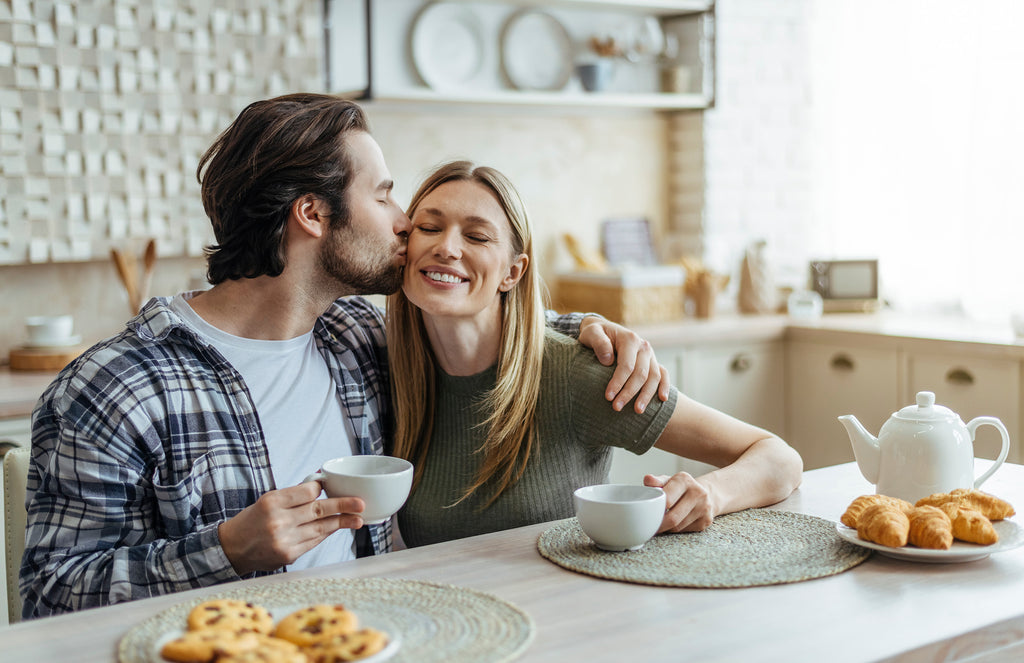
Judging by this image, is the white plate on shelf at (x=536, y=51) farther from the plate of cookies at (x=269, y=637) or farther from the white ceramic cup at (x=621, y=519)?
the plate of cookies at (x=269, y=637)

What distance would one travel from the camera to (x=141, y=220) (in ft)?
9.96

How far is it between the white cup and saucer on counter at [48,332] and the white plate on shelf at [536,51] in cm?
175

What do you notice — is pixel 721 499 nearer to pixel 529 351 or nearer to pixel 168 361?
pixel 529 351

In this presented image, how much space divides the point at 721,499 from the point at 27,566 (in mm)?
969

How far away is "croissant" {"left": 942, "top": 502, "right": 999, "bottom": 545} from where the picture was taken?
1.28 m

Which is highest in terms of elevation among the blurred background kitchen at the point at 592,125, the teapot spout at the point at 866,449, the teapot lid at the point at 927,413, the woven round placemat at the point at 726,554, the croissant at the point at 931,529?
the blurred background kitchen at the point at 592,125

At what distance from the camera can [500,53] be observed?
3686mm

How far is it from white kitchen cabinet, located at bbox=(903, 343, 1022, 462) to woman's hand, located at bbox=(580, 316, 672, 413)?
169 cm

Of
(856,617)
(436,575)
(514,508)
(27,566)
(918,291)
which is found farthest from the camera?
(918,291)

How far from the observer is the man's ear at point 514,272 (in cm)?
182

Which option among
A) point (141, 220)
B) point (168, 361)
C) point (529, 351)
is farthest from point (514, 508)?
point (141, 220)

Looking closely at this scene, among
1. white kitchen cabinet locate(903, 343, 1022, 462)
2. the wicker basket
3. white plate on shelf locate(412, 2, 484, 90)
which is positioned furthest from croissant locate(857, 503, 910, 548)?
white plate on shelf locate(412, 2, 484, 90)

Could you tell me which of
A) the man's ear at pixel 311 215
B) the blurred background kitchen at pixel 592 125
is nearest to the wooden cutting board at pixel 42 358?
the blurred background kitchen at pixel 592 125

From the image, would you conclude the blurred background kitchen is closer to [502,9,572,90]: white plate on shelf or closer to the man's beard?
[502,9,572,90]: white plate on shelf
